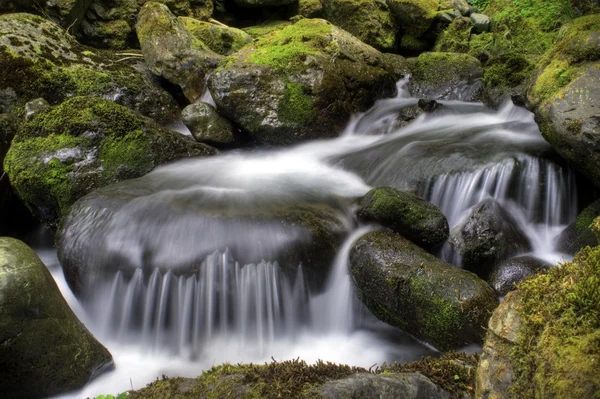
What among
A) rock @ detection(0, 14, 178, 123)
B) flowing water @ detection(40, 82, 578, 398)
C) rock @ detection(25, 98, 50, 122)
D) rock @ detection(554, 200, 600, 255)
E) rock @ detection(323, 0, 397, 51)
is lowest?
flowing water @ detection(40, 82, 578, 398)

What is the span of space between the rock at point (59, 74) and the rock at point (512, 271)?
668cm

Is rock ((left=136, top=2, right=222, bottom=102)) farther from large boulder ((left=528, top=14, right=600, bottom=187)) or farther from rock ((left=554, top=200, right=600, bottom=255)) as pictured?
rock ((left=554, top=200, right=600, bottom=255))

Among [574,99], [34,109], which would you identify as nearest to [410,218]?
[574,99]

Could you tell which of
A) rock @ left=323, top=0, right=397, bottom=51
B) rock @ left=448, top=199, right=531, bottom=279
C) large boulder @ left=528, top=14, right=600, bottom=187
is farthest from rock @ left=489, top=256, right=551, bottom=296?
rock @ left=323, top=0, right=397, bottom=51

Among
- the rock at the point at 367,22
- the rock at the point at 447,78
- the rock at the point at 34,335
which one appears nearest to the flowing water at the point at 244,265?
the rock at the point at 34,335

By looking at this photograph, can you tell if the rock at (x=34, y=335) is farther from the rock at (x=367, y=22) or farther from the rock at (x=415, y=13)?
the rock at (x=415, y=13)

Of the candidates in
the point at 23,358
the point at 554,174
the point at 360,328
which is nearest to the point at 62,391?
the point at 23,358

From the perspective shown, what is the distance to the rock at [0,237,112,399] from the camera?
134 inches

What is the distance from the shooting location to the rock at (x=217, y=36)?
10.8 m

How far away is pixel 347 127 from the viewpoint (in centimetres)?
875

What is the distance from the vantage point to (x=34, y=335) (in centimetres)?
353

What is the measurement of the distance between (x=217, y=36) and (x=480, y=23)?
7.48 metres

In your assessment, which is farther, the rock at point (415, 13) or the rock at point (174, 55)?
the rock at point (415, 13)

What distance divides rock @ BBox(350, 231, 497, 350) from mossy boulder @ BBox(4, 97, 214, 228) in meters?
3.65
